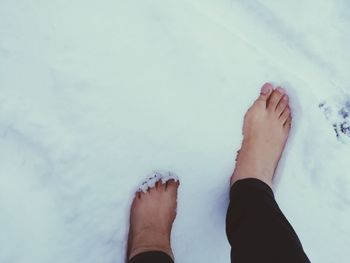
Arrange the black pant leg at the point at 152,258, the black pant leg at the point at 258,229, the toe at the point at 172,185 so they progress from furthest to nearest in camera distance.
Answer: the toe at the point at 172,185, the black pant leg at the point at 152,258, the black pant leg at the point at 258,229

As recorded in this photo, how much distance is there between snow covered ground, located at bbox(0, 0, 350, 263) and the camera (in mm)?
1050

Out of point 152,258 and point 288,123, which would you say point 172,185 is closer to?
point 152,258

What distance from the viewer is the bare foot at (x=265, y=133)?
47.1 inches

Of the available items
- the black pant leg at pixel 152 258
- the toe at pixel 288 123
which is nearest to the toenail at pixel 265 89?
the toe at pixel 288 123

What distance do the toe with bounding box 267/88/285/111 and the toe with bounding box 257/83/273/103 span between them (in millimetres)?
14

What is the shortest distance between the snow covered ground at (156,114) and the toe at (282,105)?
3 centimetres

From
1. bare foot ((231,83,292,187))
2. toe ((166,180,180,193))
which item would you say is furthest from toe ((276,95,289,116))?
toe ((166,180,180,193))

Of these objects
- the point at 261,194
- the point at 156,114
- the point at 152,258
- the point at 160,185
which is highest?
the point at 156,114

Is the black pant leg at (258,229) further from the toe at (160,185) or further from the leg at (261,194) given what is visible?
the toe at (160,185)

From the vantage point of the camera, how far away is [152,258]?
1038mm

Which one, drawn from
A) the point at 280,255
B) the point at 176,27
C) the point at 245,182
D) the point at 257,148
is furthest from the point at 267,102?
the point at 280,255

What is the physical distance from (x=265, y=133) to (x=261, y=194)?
0.82 feet

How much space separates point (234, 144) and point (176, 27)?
0.39 meters

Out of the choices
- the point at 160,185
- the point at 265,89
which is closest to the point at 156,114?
the point at 160,185
